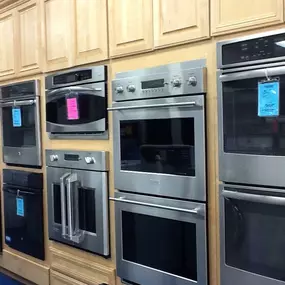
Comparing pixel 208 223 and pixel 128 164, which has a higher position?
pixel 128 164

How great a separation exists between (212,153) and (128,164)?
52 centimetres

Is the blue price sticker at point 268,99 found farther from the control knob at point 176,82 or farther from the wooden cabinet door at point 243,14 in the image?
the control knob at point 176,82

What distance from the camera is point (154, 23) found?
78.2 inches

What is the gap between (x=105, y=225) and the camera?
2.28m

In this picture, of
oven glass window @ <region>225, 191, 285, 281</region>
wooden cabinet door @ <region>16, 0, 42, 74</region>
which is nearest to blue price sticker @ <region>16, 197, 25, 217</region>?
wooden cabinet door @ <region>16, 0, 42, 74</region>

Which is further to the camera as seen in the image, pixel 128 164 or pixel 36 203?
pixel 36 203

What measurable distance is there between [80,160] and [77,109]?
0.30 metres

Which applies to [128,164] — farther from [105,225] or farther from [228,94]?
[228,94]

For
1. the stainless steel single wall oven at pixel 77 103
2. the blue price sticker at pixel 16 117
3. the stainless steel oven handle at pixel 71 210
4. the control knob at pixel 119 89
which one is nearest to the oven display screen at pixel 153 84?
the control knob at pixel 119 89

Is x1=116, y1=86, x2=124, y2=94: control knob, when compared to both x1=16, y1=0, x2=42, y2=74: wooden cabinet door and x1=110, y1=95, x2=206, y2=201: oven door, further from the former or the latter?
x1=16, y1=0, x2=42, y2=74: wooden cabinet door

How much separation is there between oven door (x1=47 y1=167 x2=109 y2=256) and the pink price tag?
316 millimetres

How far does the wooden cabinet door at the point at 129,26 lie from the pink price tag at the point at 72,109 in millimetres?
387

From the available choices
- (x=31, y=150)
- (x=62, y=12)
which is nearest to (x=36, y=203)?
(x=31, y=150)

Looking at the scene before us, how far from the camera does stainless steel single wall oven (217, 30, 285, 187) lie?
1558 mm
